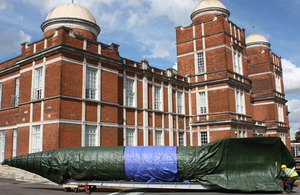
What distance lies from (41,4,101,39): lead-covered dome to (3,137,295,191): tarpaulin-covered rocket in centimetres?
1419

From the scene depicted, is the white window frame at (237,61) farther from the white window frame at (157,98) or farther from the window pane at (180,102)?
the white window frame at (157,98)

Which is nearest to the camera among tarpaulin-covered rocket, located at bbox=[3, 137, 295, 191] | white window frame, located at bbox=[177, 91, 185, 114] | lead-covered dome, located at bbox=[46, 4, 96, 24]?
tarpaulin-covered rocket, located at bbox=[3, 137, 295, 191]

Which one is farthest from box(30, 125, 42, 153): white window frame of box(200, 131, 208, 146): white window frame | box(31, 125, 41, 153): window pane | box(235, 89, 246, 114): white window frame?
box(235, 89, 246, 114): white window frame

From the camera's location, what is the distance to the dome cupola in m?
45.3

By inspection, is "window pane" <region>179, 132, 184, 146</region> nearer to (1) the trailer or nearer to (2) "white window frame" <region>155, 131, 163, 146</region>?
(2) "white window frame" <region>155, 131, 163, 146</region>

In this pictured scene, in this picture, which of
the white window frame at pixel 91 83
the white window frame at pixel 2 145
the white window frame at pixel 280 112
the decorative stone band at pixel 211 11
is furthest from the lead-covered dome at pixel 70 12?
the white window frame at pixel 280 112

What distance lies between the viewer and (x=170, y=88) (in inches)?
1198

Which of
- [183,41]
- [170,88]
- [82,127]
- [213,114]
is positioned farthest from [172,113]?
[82,127]

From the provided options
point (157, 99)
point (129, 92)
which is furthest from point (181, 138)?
point (129, 92)

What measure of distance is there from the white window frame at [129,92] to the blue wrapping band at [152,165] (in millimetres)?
11851

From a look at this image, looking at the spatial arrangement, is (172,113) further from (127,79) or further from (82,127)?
(82,127)

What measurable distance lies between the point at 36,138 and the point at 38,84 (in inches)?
157

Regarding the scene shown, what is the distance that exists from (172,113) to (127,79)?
266 inches

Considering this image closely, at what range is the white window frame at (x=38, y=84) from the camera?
21.3m
